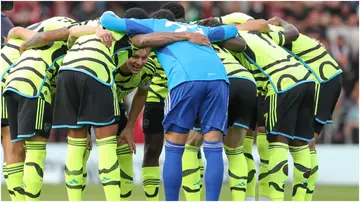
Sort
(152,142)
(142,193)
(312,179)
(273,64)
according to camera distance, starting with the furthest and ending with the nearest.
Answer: (142,193)
(312,179)
(152,142)
(273,64)

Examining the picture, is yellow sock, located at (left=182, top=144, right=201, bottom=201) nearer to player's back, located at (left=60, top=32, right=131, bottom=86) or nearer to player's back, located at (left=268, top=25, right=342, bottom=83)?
player's back, located at (left=60, top=32, right=131, bottom=86)

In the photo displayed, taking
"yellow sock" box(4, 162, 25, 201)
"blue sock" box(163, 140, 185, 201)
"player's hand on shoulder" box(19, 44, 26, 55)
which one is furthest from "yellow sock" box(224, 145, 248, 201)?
"player's hand on shoulder" box(19, 44, 26, 55)

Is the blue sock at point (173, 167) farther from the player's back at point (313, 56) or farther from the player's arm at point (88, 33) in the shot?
the player's back at point (313, 56)

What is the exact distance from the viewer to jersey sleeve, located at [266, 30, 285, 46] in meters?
11.3

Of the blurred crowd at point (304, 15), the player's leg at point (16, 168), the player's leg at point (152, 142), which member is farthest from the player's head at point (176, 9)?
the blurred crowd at point (304, 15)

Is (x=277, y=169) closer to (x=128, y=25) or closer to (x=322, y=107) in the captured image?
(x=322, y=107)

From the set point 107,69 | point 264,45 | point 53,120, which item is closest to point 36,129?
point 53,120

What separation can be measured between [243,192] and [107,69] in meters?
2.17

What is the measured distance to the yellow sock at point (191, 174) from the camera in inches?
409

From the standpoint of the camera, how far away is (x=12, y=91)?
1049 centimetres

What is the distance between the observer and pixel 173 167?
9.69 m

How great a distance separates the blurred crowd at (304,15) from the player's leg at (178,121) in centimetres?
1070

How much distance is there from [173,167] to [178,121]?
1.58 ft

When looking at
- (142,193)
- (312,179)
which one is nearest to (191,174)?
(312,179)
